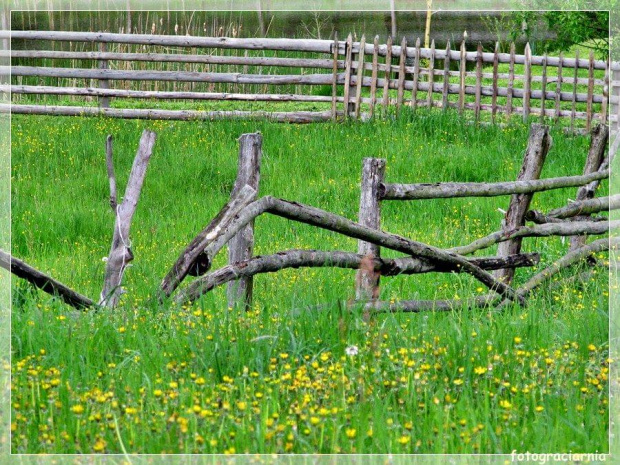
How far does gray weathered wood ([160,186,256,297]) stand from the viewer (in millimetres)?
A: 3891

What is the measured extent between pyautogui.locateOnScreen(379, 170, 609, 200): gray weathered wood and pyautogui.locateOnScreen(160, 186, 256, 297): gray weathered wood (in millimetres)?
1099

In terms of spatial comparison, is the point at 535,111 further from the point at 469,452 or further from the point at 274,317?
the point at 469,452

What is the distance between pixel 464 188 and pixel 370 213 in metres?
0.72

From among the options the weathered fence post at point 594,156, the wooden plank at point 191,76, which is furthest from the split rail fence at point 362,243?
the wooden plank at point 191,76

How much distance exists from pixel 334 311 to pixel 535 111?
11.2 meters

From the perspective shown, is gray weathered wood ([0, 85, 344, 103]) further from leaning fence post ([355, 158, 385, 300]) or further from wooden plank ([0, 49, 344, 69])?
leaning fence post ([355, 158, 385, 300])

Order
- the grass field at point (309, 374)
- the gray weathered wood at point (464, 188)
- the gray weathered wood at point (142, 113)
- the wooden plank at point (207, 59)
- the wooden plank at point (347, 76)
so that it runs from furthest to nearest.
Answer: the wooden plank at point (207, 59)
the wooden plank at point (347, 76)
the gray weathered wood at point (142, 113)
the gray weathered wood at point (464, 188)
the grass field at point (309, 374)

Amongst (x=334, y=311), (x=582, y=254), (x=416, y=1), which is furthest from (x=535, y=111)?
(x=416, y=1)

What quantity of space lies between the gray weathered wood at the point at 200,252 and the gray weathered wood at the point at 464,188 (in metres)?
1.10

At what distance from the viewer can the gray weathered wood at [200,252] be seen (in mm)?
3891

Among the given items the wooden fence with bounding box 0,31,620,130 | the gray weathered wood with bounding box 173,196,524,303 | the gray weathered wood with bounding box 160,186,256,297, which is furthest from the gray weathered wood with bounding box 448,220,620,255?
the wooden fence with bounding box 0,31,620,130

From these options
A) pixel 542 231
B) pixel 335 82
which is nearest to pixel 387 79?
pixel 335 82

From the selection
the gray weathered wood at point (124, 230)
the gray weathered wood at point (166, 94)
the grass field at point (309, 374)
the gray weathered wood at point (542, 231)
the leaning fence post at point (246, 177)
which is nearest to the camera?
the grass field at point (309, 374)

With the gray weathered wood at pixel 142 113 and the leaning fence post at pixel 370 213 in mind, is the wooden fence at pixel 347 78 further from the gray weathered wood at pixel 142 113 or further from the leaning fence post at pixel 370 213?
the leaning fence post at pixel 370 213
